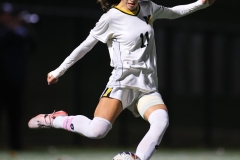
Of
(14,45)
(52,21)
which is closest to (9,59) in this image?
(14,45)

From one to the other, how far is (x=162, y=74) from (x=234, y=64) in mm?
1648

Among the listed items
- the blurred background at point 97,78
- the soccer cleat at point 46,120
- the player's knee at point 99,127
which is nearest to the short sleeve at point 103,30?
the player's knee at point 99,127

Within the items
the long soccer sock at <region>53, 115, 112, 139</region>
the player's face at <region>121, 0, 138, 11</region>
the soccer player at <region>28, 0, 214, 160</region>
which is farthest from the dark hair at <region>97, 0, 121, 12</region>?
the long soccer sock at <region>53, 115, 112, 139</region>

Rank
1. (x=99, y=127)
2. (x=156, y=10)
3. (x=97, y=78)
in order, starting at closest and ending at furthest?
(x=99, y=127), (x=156, y=10), (x=97, y=78)

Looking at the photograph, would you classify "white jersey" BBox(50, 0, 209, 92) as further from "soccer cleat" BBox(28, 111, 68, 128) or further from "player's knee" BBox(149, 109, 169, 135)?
"soccer cleat" BBox(28, 111, 68, 128)

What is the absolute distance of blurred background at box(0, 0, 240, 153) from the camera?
1216 centimetres

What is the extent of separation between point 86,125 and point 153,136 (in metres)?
0.64

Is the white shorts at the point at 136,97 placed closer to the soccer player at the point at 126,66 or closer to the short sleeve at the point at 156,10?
the soccer player at the point at 126,66

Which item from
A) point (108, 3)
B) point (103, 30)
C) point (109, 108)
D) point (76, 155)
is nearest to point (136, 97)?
point (109, 108)

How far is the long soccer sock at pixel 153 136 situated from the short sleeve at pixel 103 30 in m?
0.78

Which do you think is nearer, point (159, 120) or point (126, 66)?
point (159, 120)

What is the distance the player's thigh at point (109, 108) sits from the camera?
7.17m

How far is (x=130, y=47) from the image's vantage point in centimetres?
723

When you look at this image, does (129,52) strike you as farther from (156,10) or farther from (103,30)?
(156,10)
